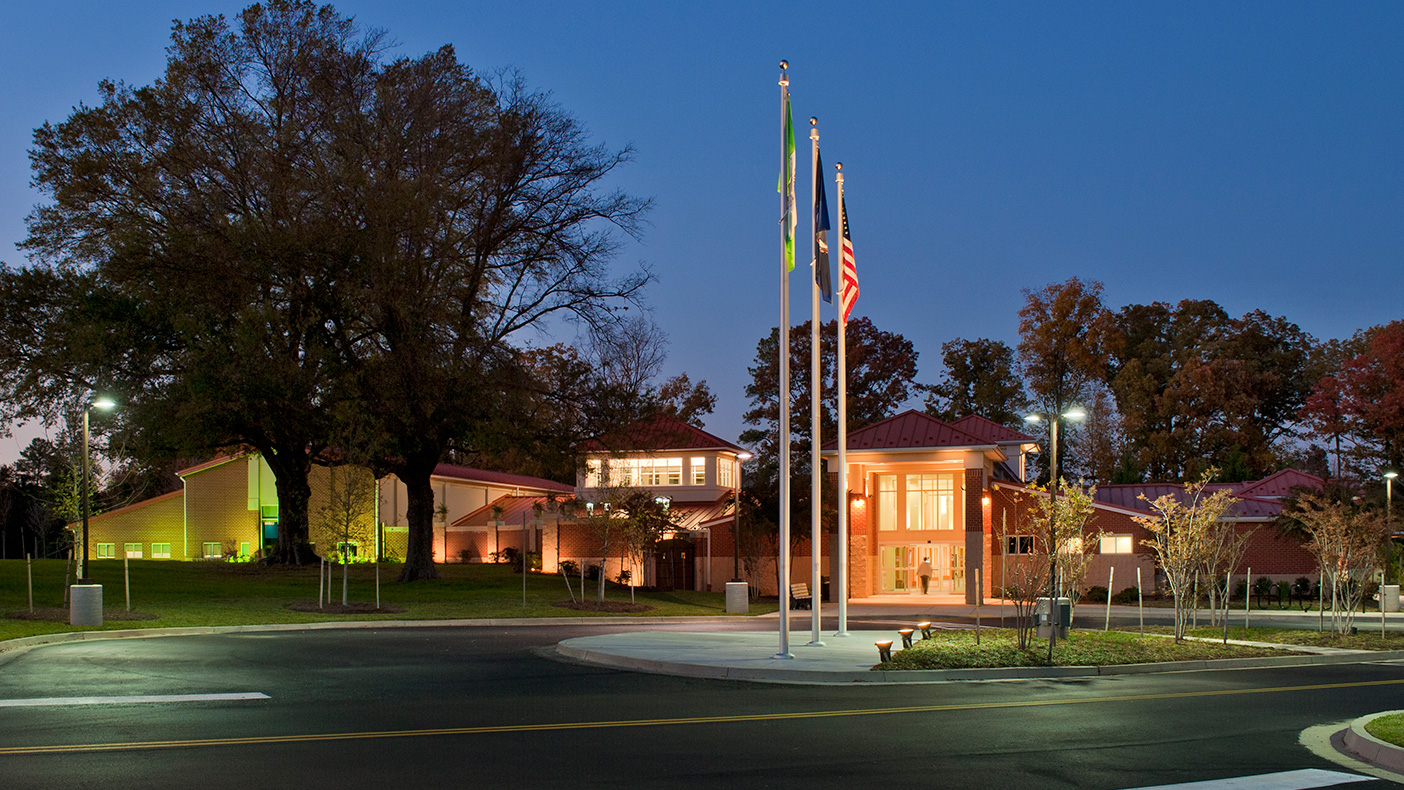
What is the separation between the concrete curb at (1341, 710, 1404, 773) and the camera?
34.6 feet

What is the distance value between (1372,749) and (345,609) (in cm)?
2646

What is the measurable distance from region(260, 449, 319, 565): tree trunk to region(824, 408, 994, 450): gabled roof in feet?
69.1

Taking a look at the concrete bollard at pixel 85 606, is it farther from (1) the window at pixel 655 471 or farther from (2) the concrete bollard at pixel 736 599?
(1) the window at pixel 655 471

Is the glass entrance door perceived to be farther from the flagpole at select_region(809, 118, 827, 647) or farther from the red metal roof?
the flagpole at select_region(809, 118, 827, 647)

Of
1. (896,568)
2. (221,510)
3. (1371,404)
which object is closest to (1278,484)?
(1371,404)

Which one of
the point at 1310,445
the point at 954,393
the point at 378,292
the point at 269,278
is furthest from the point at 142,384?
the point at 1310,445

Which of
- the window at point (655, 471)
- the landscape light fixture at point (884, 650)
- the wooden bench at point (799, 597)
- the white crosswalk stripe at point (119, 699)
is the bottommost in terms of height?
the wooden bench at point (799, 597)

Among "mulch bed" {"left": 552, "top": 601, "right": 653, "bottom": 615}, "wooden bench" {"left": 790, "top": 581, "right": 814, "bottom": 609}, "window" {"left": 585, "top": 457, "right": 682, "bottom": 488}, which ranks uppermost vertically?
"window" {"left": 585, "top": 457, "right": 682, "bottom": 488}

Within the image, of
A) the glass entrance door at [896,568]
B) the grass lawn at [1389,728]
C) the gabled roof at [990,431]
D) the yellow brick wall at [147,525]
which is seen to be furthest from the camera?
the yellow brick wall at [147,525]

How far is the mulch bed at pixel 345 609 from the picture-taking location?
105 feet

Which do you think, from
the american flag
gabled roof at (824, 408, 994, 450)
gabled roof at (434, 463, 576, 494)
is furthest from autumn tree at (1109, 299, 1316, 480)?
the american flag

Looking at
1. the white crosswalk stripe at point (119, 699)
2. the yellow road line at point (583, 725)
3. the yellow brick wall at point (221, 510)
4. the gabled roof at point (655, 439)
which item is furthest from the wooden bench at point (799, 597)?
the yellow brick wall at point (221, 510)

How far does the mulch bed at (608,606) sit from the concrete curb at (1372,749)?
81.6 ft

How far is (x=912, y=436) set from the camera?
45156mm
